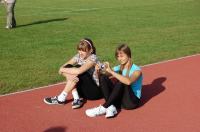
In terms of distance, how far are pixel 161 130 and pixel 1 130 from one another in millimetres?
2295

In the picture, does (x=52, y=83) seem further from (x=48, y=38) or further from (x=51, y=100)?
(x=48, y=38)

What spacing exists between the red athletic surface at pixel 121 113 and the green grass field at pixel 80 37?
3.27ft

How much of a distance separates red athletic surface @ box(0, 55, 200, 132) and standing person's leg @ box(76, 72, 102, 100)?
0.14 metres

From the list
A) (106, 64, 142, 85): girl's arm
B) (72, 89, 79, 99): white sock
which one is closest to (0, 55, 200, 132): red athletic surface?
(72, 89, 79, 99): white sock

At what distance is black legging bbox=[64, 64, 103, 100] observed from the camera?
733 centimetres

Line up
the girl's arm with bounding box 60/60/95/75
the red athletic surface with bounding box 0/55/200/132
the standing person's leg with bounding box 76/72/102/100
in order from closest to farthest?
the red athletic surface with bounding box 0/55/200/132, the girl's arm with bounding box 60/60/95/75, the standing person's leg with bounding box 76/72/102/100

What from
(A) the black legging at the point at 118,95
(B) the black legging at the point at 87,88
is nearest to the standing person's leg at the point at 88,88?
(B) the black legging at the point at 87,88

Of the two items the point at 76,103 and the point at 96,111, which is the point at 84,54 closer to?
the point at 76,103

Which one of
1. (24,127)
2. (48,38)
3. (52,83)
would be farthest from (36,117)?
(48,38)

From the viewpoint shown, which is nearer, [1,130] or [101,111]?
[1,130]

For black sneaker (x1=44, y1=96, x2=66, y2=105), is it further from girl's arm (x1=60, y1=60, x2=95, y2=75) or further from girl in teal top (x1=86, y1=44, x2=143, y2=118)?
girl in teal top (x1=86, y1=44, x2=143, y2=118)

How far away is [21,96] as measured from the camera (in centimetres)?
807

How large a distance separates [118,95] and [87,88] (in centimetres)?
71

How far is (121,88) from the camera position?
6.88 metres
